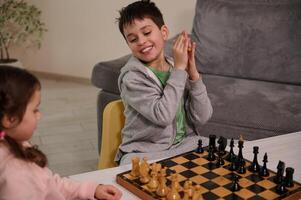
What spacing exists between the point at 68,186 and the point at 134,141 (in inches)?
20.1

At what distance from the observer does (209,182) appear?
1123mm

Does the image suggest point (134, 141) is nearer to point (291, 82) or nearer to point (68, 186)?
point (68, 186)

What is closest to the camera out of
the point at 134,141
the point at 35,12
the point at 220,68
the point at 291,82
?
the point at 134,141

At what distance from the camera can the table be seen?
1.17 m

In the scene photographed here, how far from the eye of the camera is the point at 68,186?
107 cm

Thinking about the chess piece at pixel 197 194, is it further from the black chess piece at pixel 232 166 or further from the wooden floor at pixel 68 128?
the wooden floor at pixel 68 128

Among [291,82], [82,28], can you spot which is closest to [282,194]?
[291,82]

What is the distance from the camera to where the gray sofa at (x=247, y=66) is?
83.3 inches

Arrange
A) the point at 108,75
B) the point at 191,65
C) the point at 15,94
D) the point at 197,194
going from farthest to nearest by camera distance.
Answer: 1. the point at 108,75
2. the point at 191,65
3. the point at 197,194
4. the point at 15,94

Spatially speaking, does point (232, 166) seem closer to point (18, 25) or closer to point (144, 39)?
point (144, 39)

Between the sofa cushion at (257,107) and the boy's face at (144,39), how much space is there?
A: 2.31ft

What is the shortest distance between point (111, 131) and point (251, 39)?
1395mm

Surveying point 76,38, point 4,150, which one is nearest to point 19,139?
point 4,150

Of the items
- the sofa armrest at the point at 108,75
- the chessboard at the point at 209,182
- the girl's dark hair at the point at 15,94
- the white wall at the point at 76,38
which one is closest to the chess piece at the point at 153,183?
the chessboard at the point at 209,182
